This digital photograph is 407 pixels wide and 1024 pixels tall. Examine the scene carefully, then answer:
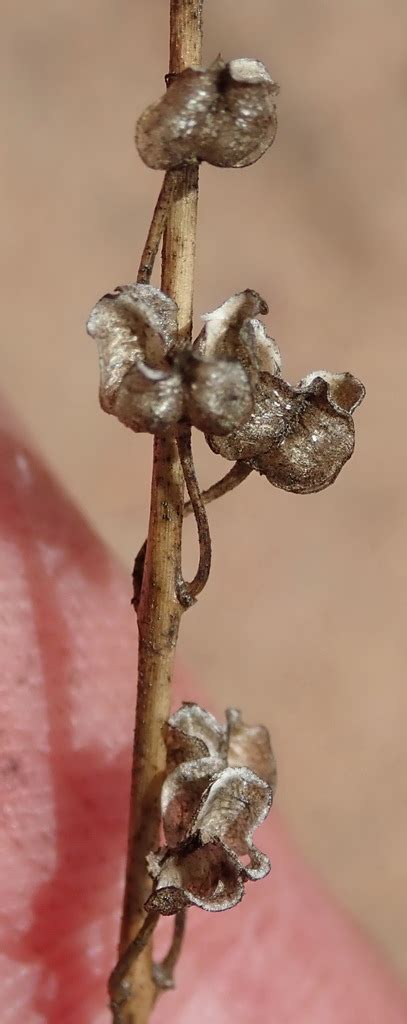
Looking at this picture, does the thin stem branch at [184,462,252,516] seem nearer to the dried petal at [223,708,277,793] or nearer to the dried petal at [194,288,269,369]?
the dried petal at [194,288,269,369]

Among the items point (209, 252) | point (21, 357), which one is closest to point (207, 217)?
point (209, 252)

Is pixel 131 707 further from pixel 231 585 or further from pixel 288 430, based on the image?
pixel 231 585

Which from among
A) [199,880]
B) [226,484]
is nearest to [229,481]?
[226,484]

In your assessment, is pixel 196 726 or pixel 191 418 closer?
pixel 191 418

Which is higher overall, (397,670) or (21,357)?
(21,357)

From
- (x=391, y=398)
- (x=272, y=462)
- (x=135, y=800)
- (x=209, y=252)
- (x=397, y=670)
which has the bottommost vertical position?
(x=135, y=800)

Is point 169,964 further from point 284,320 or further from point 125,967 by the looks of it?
point 284,320
